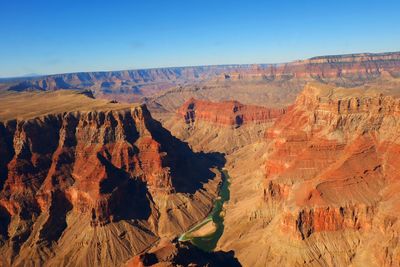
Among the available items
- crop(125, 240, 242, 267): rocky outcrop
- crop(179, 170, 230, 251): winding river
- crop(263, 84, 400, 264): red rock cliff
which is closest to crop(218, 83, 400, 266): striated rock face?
crop(263, 84, 400, 264): red rock cliff

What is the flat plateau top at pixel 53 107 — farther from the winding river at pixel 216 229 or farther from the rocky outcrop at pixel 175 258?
the rocky outcrop at pixel 175 258

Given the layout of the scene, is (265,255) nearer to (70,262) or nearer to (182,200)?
(182,200)

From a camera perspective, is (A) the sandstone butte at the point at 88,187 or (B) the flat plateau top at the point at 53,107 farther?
(B) the flat plateau top at the point at 53,107

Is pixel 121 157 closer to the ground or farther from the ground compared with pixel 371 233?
farther from the ground

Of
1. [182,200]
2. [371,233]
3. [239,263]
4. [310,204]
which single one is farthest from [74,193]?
[371,233]

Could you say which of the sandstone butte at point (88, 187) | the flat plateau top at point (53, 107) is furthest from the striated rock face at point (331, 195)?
the flat plateau top at point (53, 107)

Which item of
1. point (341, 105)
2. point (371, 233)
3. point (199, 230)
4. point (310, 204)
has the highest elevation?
point (341, 105)
